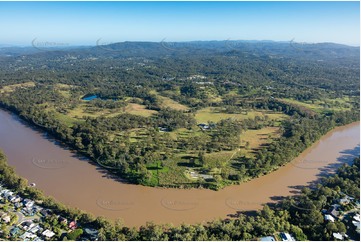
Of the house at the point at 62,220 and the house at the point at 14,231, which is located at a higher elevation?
the house at the point at 62,220

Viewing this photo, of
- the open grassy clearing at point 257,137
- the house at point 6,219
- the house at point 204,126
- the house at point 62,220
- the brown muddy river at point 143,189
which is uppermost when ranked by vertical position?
the house at point 204,126

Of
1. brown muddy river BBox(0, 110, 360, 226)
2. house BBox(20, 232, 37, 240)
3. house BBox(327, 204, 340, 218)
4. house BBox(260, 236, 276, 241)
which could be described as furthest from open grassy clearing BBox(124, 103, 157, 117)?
house BBox(260, 236, 276, 241)

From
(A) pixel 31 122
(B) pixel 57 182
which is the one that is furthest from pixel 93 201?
(A) pixel 31 122

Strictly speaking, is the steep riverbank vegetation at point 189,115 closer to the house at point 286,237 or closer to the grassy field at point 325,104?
the grassy field at point 325,104

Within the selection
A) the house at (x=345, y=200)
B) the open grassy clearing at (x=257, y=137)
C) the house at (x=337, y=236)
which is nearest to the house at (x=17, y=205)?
the house at (x=337, y=236)

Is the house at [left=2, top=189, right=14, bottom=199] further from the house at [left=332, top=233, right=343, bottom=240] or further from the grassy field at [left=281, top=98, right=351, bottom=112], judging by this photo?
the grassy field at [left=281, top=98, right=351, bottom=112]
